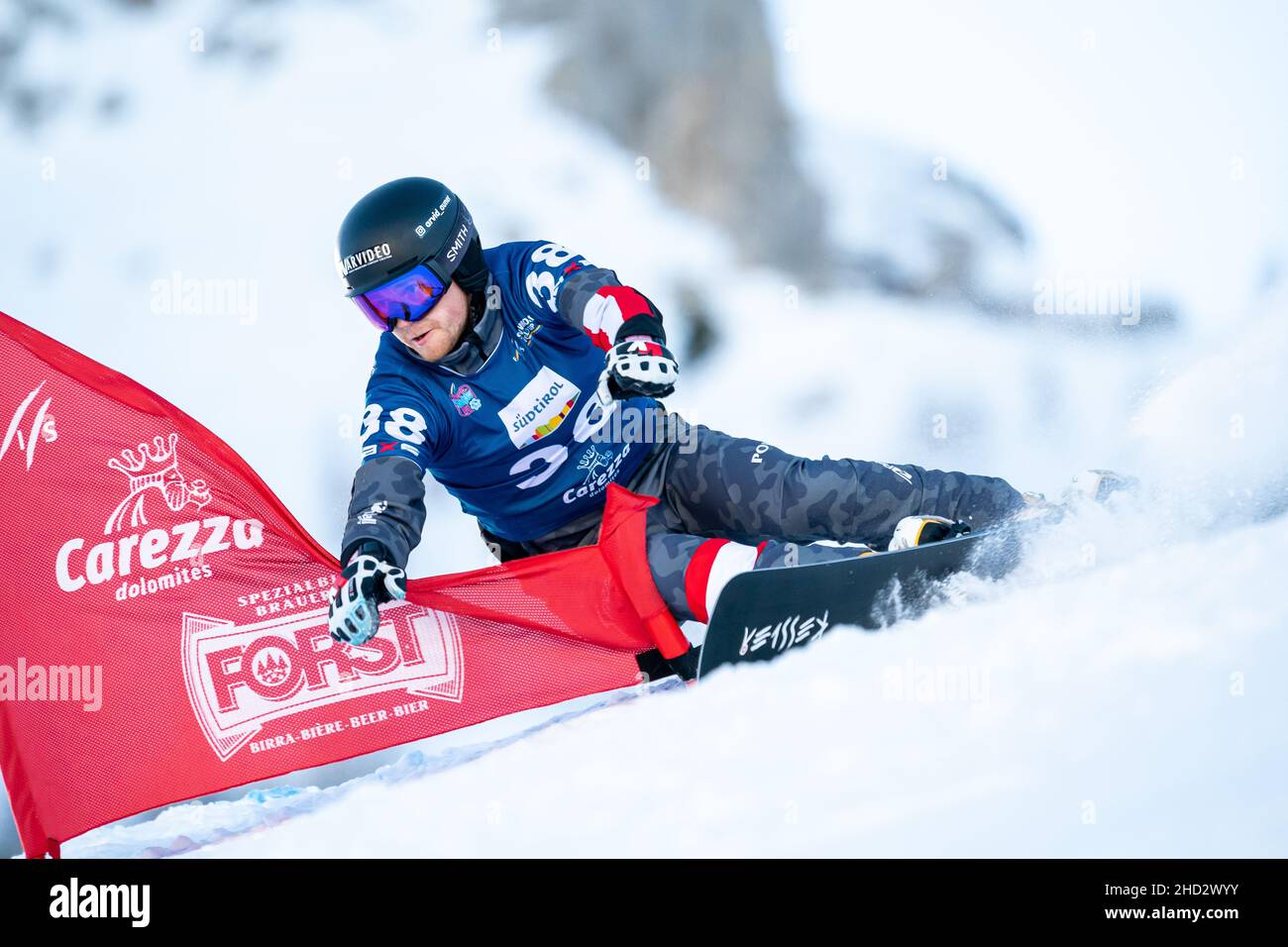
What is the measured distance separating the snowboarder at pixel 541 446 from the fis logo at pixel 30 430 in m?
0.91

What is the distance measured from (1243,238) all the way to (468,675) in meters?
7.98

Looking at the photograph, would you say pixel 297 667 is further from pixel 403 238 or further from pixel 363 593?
pixel 403 238

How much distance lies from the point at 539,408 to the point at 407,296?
0.49m

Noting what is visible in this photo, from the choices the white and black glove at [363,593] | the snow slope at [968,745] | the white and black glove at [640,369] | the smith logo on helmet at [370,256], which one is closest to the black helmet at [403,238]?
the smith logo on helmet at [370,256]

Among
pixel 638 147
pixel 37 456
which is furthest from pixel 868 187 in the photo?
pixel 37 456

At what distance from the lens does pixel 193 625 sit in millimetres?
3396

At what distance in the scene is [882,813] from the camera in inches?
86.4

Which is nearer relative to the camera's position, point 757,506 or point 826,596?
point 826,596

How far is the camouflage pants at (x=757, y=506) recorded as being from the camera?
10.8ft

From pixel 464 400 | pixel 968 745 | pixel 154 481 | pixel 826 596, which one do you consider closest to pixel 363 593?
pixel 464 400

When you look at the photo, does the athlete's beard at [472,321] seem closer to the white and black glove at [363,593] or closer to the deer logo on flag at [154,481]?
the white and black glove at [363,593]

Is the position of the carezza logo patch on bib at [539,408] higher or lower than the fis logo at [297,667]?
higher

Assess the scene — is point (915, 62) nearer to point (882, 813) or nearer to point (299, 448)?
point (299, 448)

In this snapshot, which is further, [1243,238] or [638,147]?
[638,147]
